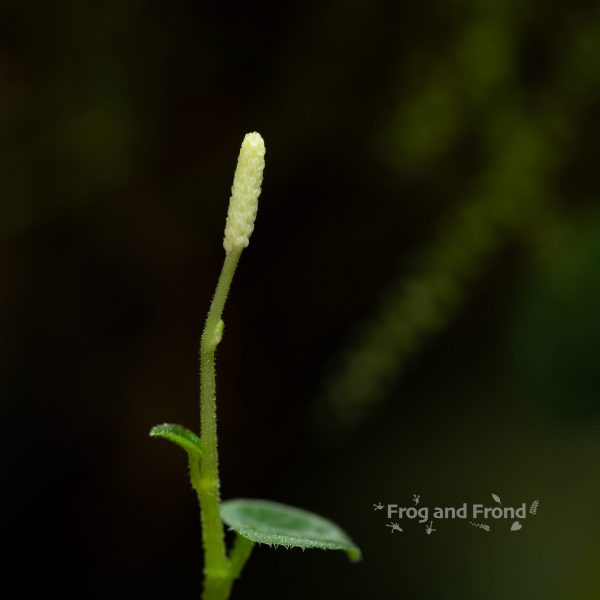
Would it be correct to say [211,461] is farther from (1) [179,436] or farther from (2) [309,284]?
(2) [309,284]

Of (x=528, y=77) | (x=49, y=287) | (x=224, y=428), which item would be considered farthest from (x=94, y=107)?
(x=528, y=77)

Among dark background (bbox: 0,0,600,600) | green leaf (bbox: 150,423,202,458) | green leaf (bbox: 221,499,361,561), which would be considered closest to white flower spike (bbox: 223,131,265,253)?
green leaf (bbox: 150,423,202,458)

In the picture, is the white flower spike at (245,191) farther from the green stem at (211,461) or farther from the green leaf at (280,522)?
the green leaf at (280,522)

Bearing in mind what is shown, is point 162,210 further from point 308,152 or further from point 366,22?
point 366,22

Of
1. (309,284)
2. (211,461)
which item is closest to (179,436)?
(211,461)

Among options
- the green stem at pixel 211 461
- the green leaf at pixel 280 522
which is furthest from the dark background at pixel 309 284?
the green stem at pixel 211 461

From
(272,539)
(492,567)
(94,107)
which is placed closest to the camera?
(272,539)
